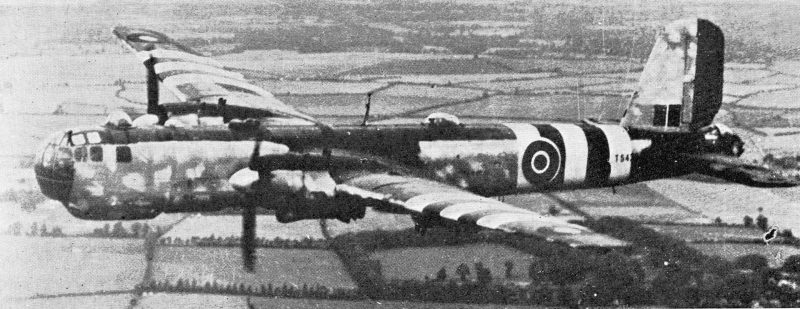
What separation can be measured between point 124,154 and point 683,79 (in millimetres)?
13889

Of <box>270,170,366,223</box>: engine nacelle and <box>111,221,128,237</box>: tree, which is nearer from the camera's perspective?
<box>270,170,366,223</box>: engine nacelle

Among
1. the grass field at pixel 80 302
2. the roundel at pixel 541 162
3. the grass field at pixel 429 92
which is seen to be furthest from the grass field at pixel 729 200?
the grass field at pixel 80 302

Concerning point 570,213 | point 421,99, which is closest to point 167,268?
point 570,213

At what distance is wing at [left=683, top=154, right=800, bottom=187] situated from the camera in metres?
23.1

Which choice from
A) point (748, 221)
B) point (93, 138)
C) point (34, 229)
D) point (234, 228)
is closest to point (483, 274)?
point (234, 228)

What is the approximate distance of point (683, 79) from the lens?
25.7m

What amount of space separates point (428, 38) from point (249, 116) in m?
10.0

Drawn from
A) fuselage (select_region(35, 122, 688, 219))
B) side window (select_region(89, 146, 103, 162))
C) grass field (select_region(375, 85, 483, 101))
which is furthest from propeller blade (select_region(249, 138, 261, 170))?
grass field (select_region(375, 85, 483, 101))

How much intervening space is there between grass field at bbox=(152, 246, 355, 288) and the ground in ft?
0.14

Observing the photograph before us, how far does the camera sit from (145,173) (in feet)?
67.8

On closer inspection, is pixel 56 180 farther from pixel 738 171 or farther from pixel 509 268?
pixel 738 171

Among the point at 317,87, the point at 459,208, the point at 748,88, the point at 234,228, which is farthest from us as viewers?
the point at 748,88

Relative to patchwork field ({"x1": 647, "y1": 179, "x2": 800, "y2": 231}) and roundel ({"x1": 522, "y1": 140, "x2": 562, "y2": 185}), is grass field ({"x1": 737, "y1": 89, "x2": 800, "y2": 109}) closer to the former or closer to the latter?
patchwork field ({"x1": 647, "y1": 179, "x2": 800, "y2": 231})

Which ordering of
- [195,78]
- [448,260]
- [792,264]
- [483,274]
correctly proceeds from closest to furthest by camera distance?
[483,274] < [448,260] < [792,264] < [195,78]
